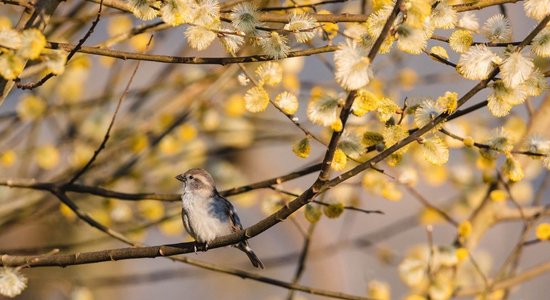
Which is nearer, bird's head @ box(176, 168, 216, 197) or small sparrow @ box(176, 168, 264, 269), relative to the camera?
small sparrow @ box(176, 168, 264, 269)

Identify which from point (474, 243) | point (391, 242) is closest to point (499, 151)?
point (474, 243)

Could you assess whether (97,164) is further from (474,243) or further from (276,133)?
(474,243)

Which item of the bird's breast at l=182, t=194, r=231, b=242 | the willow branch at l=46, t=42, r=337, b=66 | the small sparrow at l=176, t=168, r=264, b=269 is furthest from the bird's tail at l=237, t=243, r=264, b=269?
the willow branch at l=46, t=42, r=337, b=66

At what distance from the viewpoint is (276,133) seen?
16.7ft

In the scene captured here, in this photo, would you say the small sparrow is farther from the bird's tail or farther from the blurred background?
the blurred background

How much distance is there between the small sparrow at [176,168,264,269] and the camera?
3498 millimetres

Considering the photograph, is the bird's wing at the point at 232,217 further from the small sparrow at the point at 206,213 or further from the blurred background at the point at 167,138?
the blurred background at the point at 167,138

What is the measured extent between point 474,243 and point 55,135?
8.96 feet

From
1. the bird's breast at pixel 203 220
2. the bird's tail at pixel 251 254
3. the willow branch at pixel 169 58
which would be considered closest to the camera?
the willow branch at pixel 169 58

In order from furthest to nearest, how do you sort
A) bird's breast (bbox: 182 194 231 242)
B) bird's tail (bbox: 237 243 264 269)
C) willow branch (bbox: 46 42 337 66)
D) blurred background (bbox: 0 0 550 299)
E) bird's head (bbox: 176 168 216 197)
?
blurred background (bbox: 0 0 550 299) → bird's head (bbox: 176 168 216 197) → bird's tail (bbox: 237 243 264 269) → bird's breast (bbox: 182 194 231 242) → willow branch (bbox: 46 42 337 66)

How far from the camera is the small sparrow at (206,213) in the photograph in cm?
350

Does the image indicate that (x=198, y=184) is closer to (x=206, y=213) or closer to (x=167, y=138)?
(x=206, y=213)

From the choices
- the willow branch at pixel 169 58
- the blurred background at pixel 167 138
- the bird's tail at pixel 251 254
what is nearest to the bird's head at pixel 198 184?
the blurred background at pixel 167 138

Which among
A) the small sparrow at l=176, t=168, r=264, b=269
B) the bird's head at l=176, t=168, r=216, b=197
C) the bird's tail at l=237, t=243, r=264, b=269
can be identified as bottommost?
the bird's tail at l=237, t=243, r=264, b=269
